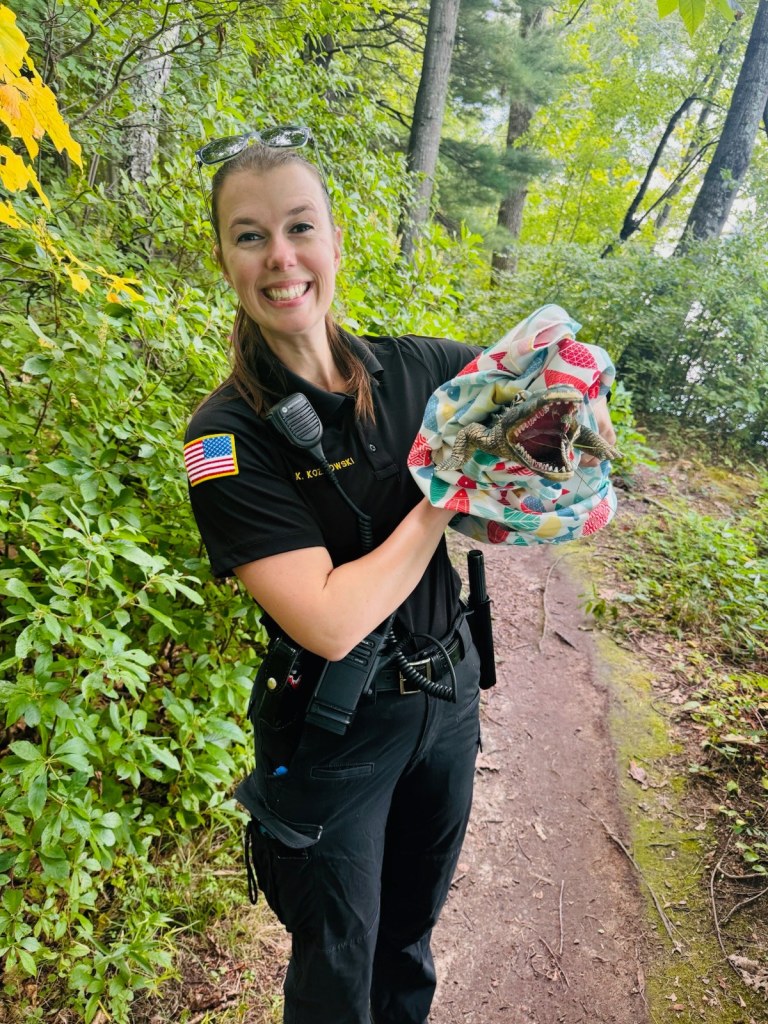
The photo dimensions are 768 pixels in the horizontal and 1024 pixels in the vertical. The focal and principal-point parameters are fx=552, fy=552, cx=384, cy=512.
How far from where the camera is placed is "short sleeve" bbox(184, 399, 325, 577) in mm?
1178

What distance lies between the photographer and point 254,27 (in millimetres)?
4008

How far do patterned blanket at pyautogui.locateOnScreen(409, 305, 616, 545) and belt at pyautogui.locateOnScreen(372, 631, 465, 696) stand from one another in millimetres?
435

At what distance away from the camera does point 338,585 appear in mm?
1147

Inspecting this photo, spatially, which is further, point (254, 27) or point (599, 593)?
point (599, 593)

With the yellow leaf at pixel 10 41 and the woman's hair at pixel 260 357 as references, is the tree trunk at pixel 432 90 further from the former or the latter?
the yellow leaf at pixel 10 41

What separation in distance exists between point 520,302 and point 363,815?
8.81m

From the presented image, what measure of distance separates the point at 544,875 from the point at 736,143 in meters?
9.69

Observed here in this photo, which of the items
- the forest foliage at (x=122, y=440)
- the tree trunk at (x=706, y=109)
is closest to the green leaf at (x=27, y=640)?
the forest foliage at (x=122, y=440)

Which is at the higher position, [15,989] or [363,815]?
[363,815]

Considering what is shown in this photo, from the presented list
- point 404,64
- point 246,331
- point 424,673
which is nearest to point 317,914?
point 424,673

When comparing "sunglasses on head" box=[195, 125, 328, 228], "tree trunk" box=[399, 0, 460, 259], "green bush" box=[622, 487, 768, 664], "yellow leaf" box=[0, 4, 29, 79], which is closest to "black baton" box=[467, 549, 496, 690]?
"sunglasses on head" box=[195, 125, 328, 228]

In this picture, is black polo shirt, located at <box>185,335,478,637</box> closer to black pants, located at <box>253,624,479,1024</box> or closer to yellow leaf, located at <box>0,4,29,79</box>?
black pants, located at <box>253,624,479,1024</box>

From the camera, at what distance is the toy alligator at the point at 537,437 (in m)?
1.06

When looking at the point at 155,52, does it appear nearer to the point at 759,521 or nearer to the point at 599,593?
the point at 599,593
